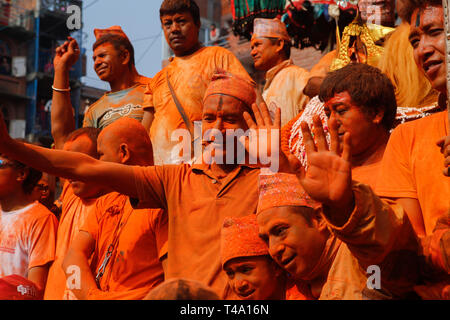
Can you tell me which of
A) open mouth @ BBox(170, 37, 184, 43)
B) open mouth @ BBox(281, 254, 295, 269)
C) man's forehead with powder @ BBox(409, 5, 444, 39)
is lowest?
open mouth @ BBox(281, 254, 295, 269)

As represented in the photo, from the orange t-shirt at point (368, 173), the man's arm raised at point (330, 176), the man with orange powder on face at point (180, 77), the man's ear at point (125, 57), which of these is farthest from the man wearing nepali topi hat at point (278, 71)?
the man's arm raised at point (330, 176)

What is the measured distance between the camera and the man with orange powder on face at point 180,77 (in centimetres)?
560

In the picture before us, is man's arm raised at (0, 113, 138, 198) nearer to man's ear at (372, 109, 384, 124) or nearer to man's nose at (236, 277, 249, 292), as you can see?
man's nose at (236, 277, 249, 292)

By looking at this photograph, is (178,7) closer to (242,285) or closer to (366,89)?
(366,89)

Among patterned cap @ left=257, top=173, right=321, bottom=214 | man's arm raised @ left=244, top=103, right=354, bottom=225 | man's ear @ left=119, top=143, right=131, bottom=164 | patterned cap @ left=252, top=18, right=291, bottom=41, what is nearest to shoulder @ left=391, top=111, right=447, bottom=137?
patterned cap @ left=257, top=173, right=321, bottom=214

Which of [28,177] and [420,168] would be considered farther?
[28,177]

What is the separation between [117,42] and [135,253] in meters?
2.96

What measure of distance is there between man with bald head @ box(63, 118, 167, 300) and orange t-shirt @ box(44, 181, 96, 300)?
0.23 m

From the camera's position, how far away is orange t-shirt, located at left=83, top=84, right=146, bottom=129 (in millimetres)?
6055

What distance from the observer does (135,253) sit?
12.8 ft

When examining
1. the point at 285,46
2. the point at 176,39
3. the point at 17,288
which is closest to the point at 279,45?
the point at 285,46

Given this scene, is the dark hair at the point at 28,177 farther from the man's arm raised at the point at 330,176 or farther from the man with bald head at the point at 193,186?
the man's arm raised at the point at 330,176
